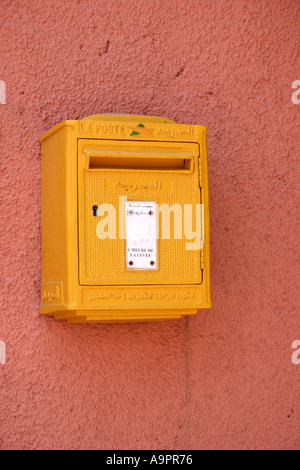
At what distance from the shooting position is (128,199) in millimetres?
1811

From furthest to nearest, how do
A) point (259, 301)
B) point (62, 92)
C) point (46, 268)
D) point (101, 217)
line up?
point (259, 301) < point (62, 92) < point (46, 268) < point (101, 217)

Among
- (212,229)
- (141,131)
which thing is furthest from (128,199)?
(212,229)

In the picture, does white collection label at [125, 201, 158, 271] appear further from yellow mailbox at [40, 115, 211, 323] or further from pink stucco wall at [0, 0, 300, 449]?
pink stucco wall at [0, 0, 300, 449]

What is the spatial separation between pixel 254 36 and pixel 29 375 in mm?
1614

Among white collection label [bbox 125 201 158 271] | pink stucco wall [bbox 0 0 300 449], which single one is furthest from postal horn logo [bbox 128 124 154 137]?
pink stucco wall [bbox 0 0 300 449]

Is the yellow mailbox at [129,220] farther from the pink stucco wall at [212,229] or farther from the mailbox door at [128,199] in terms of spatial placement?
the pink stucco wall at [212,229]

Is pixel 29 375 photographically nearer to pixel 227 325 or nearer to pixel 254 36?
A: pixel 227 325

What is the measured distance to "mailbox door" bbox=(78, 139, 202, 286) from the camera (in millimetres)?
1777

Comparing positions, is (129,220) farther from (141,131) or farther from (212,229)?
(212,229)

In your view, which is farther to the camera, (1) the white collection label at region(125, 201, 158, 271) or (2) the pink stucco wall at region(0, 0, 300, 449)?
(2) the pink stucco wall at region(0, 0, 300, 449)
